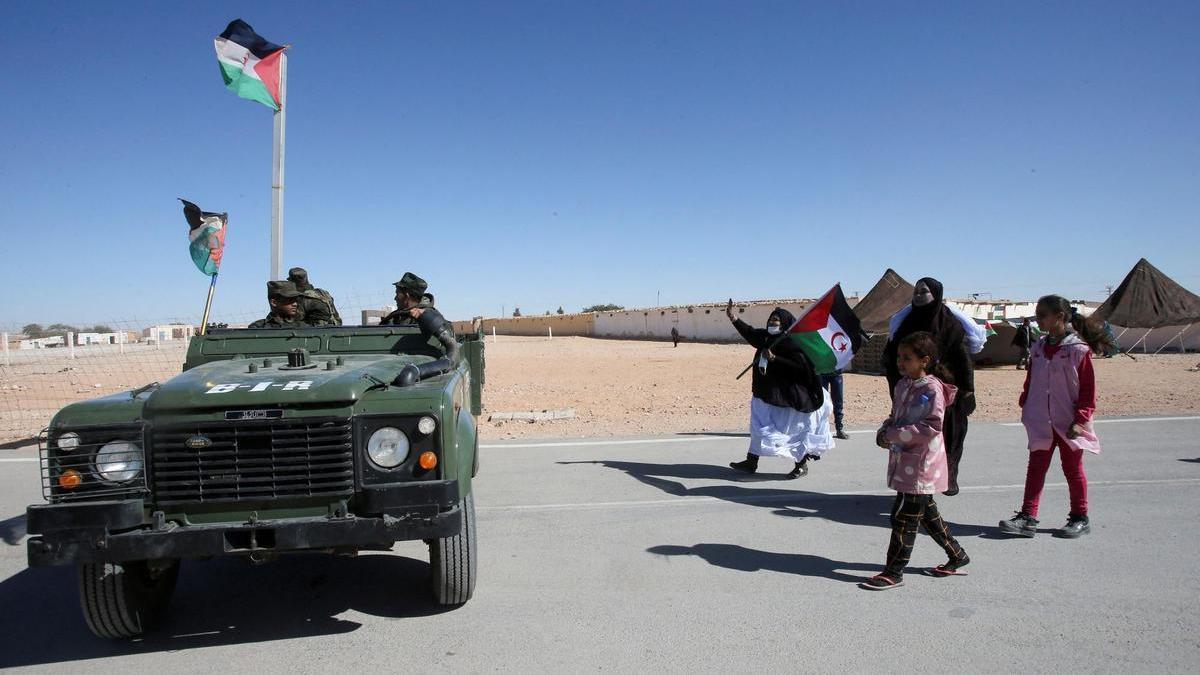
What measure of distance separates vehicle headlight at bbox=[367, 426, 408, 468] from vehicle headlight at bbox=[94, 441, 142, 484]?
41.7 inches

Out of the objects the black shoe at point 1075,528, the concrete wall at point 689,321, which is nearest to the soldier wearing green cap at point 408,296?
the black shoe at point 1075,528

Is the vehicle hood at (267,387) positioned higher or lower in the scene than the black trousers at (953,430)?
higher

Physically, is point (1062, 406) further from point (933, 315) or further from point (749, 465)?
point (749, 465)

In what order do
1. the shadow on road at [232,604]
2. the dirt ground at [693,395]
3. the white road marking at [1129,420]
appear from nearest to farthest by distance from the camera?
1. the shadow on road at [232,604]
2. the white road marking at [1129,420]
3. the dirt ground at [693,395]

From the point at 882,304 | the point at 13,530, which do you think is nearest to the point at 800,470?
the point at 13,530

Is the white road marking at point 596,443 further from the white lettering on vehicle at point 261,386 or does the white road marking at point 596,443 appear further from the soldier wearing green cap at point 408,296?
the white lettering on vehicle at point 261,386

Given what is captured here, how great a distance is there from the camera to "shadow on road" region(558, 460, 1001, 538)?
5453mm

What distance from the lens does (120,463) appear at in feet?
11.1

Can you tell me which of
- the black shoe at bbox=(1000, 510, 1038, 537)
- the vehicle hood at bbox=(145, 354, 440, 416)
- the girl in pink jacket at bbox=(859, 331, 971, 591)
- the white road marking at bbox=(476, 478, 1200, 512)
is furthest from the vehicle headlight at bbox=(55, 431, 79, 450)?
the black shoe at bbox=(1000, 510, 1038, 537)

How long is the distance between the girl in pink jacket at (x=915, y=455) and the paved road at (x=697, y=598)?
0.23m

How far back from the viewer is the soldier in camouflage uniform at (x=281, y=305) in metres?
6.25

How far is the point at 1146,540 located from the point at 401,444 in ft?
15.8

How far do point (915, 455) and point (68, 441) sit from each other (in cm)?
428

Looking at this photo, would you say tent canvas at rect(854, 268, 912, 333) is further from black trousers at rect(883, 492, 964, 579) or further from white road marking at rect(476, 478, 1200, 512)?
black trousers at rect(883, 492, 964, 579)
